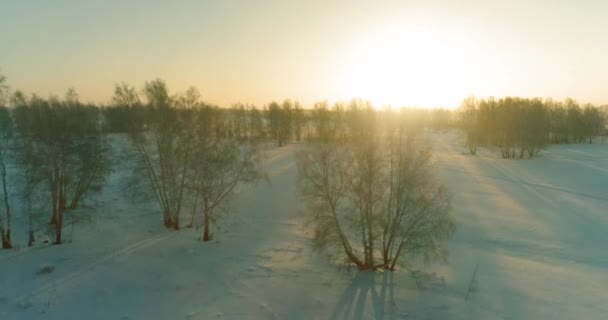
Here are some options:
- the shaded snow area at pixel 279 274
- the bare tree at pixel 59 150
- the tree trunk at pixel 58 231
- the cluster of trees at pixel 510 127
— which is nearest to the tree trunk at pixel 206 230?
the shaded snow area at pixel 279 274

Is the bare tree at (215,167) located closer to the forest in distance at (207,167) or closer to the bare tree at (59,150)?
the forest in distance at (207,167)

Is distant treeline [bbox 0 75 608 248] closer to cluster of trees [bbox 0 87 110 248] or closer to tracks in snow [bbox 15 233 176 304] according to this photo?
cluster of trees [bbox 0 87 110 248]

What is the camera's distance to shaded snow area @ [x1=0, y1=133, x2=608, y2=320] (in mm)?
14414

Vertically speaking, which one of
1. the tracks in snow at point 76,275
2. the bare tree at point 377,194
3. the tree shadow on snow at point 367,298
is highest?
the bare tree at point 377,194

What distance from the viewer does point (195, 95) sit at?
22.9 m

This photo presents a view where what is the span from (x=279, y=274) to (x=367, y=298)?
450cm

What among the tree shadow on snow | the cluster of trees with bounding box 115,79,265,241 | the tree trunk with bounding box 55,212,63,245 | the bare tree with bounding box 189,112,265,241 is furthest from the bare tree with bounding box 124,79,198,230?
the tree shadow on snow

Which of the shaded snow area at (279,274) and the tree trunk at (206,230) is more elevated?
the tree trunk at (206,230)

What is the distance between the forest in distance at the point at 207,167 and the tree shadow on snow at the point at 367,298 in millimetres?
948

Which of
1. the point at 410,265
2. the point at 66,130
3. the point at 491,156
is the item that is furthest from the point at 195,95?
the point at 491,156

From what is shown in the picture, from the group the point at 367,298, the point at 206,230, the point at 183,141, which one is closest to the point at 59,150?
the point at 183,141

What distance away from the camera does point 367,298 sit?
15.3m

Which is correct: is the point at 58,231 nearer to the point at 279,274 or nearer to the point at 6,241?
the point at 6,241

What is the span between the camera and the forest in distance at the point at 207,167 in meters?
16.7
